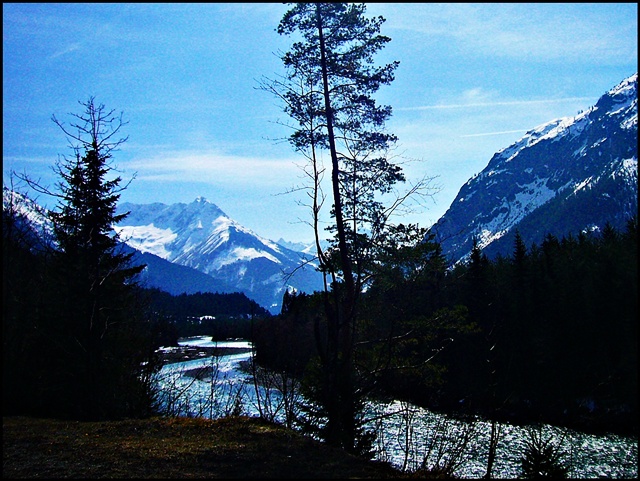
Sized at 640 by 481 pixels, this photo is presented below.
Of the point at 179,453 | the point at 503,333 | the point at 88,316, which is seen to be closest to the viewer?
the point at 179,453

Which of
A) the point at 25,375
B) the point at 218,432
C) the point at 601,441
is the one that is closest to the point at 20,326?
the point at 25,375

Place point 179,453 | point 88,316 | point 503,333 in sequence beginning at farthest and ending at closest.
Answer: point 503,333
point 88,316
point 179,453

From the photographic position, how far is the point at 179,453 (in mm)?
8711

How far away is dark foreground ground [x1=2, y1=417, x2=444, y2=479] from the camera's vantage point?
7.65 metres

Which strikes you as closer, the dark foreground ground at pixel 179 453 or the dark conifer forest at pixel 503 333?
the dark foreground ground at pixel 179 453

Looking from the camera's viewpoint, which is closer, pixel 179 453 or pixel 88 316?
pixel 179 453

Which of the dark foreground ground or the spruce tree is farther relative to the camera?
the spruce tree

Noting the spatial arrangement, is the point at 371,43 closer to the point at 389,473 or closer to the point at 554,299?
the point at 389,473

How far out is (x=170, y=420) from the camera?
458 inches

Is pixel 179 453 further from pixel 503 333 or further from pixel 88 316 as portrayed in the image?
pixel 503 333

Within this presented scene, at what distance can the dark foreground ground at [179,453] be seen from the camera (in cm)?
765

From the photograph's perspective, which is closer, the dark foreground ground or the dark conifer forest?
the dark foreground ground

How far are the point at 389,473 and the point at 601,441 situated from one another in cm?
2224

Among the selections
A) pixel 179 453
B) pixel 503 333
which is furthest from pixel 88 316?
pixel 503 333
